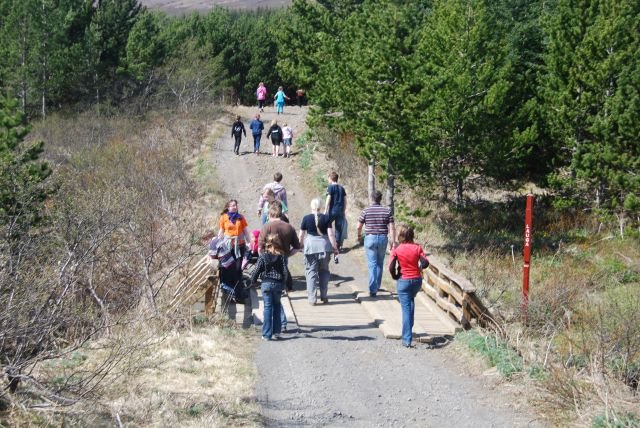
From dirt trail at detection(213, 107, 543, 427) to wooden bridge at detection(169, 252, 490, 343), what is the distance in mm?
264

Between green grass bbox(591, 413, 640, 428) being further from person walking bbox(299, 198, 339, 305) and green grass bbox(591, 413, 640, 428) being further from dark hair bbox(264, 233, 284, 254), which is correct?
person walking bbox(299, 198, 339, 305)

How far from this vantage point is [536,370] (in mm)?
8500

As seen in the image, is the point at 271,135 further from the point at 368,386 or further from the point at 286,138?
the point at 368,386

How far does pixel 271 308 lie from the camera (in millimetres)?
9977

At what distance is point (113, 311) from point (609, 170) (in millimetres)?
14887

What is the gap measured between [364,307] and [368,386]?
358 cm

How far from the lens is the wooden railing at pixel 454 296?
1071cm

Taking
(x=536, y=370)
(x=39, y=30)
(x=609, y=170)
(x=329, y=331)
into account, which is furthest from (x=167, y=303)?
(x=39, y=30)

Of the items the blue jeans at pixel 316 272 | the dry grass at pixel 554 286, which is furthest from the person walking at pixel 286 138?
the blue jeans at pixel 316 272

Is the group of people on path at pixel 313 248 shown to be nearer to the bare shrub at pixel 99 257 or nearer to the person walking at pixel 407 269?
the person walking at pixel 407 269

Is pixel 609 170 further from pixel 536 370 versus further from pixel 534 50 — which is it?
pixel 536 370

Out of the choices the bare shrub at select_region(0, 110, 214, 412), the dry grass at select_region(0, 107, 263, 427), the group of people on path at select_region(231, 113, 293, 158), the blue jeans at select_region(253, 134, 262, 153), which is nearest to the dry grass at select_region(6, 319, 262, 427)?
the dry grass at select_region(0, 107, 263, 427)

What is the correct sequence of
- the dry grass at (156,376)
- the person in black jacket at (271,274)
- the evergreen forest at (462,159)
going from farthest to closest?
the evergreen forest at (462,159) → the person in black jacket at (271,274) → the dry grass at (156,376)

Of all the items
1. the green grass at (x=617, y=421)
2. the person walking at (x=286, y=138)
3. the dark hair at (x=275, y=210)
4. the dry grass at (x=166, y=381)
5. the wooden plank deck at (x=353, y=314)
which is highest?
the person walking at (x=286, y=138)
